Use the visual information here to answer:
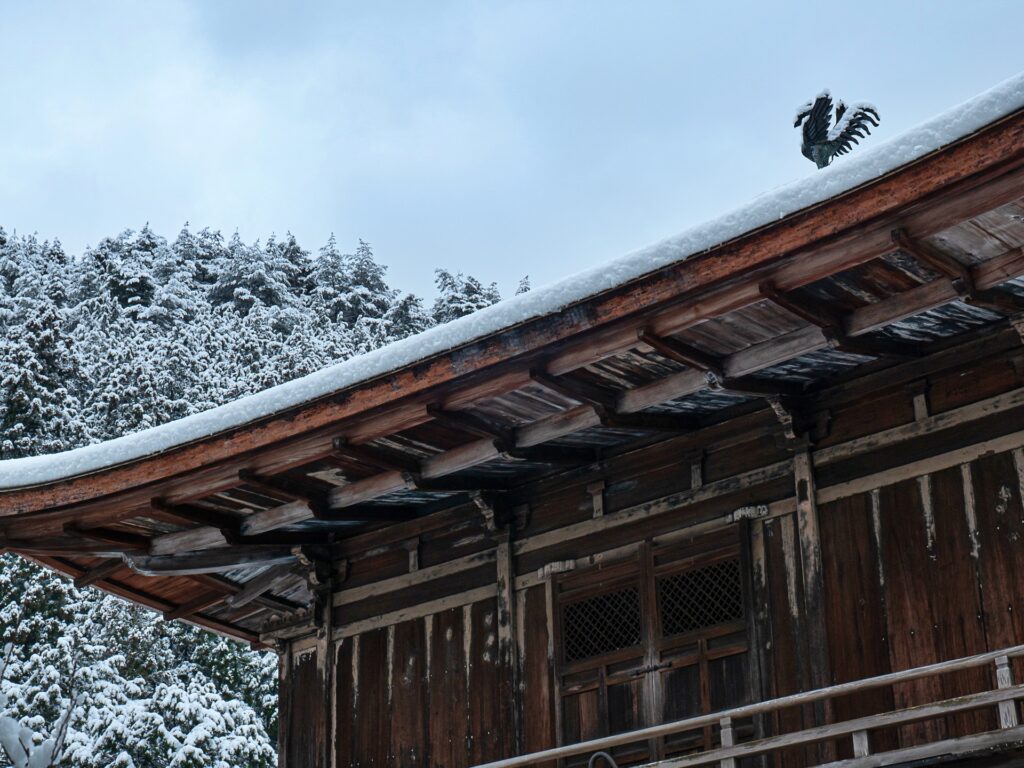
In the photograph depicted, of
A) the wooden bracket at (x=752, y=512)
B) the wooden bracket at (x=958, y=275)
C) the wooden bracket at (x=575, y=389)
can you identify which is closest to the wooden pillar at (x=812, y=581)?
the wooden bracket at (x=752, y=512)

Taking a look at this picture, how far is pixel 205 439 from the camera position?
10648 millimetres

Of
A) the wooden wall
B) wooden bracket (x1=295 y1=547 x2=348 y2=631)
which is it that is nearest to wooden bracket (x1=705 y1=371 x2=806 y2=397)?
the wooden wall

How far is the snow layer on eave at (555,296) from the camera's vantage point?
747 centimetres

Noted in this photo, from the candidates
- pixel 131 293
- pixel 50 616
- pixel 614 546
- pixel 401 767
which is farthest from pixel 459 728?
pixel 131 293

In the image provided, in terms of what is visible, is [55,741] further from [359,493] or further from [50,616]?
[50,616]

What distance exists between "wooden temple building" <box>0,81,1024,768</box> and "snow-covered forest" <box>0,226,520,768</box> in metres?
9.45

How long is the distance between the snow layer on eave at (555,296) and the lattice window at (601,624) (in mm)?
2485

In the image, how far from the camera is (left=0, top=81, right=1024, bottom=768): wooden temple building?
8164 mm

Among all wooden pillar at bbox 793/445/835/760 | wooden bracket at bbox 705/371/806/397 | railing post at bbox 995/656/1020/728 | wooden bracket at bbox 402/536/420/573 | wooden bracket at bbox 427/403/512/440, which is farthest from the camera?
wooden bracket at bbox 402/536/420/573

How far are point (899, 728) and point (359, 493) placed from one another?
453cm

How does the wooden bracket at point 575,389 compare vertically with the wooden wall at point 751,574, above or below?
above

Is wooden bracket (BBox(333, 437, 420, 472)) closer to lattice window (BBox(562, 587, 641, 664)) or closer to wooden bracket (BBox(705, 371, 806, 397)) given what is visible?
lattice window (BBox(562, 587, 641, 664))

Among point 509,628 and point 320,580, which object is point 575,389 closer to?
point 509,628

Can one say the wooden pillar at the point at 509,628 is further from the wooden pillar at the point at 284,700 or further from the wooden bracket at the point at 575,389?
the wooden pillar at the point at 284,700
